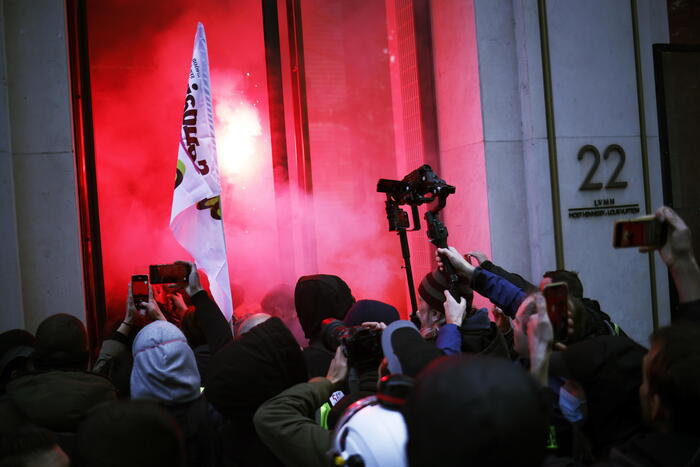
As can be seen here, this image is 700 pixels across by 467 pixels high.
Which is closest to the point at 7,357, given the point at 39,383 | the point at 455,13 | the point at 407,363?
the point at 39,383

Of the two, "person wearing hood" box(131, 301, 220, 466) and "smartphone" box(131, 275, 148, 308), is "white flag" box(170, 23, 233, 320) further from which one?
"person wearing hood" box(131, 301, 220, 466)

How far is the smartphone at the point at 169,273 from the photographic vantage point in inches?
143

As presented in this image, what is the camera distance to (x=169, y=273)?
3.64 meters

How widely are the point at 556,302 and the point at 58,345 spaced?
230cm

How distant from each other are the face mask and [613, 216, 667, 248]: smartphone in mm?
606

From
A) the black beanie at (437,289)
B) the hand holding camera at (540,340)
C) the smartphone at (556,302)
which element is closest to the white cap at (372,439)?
the hand holding camera at (540,340)

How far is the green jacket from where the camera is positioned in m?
2.05

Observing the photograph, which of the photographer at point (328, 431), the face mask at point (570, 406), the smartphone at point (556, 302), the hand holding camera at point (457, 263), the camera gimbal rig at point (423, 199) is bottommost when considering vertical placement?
the face mask at point (570, 406)

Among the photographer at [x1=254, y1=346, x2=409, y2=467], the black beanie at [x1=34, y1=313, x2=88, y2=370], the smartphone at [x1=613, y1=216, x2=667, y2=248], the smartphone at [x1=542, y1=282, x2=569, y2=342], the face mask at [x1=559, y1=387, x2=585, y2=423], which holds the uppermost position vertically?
the smartphone at [x1=613, y1=216, x2=667, y2=248]

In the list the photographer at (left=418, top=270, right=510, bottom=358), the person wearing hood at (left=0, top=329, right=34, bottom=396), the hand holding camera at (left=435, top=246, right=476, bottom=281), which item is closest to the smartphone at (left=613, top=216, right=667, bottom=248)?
the photographer at (left=418, top=270, right=510, bottom=358)

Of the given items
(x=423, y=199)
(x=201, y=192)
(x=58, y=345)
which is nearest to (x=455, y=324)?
(x=423, y=199)

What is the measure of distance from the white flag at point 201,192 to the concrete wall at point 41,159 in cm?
101

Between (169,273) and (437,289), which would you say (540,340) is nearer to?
(437,289)

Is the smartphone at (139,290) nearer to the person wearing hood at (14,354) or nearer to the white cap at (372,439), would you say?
the person wearing hood at (14,354)
